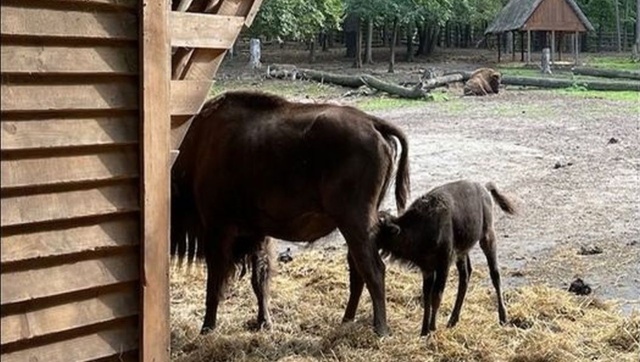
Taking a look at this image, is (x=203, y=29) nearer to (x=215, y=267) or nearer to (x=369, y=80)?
(x=215, y=267)

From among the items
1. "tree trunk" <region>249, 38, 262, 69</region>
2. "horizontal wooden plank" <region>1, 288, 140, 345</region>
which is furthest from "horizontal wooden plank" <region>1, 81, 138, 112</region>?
"tree trunk" <region>249, 38, 262, 69</region>

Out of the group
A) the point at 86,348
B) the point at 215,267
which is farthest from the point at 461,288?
the point at 86,348

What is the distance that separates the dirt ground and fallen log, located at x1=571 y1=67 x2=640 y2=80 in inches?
219

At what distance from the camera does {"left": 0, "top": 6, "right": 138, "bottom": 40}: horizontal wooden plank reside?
9.31 feet

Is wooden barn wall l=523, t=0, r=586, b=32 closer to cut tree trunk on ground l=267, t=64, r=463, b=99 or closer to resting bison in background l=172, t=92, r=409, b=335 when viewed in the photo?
cut tree trunk on ground l=267, t=64, r=463, b=99

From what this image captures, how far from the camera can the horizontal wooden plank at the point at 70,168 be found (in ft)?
9.29

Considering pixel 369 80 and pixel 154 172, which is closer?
pixel 154 172

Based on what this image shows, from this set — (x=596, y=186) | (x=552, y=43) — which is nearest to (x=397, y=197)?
(x=596, y=186)

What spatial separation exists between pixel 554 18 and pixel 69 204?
Answer: 34808 millimetres

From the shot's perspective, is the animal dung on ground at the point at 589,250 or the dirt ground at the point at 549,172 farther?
the animal dung on ground at the point at 589,250

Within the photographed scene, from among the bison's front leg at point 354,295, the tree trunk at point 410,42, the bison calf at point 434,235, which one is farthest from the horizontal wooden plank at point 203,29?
the tree trunk at point 410,42

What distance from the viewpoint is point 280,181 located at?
16.8 ft

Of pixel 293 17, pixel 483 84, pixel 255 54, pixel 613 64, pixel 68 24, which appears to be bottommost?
pixel 68 24

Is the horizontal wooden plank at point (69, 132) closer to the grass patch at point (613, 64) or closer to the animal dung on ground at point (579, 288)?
the animal dung on ground at point (579, 288)
